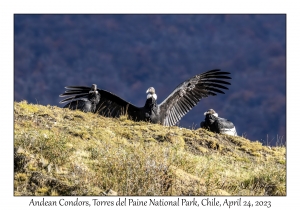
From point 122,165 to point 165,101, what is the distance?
1223 centimetres

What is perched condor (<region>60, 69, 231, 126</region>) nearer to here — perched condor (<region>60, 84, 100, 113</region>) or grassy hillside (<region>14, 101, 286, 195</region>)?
perched condor (<region>60, 84, 100, 113</region>)

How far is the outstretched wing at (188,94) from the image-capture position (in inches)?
1065

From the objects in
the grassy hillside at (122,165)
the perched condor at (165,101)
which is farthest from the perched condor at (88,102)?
the grassy hillside at (122,165)

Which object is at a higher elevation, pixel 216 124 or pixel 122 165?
pixel 216 124

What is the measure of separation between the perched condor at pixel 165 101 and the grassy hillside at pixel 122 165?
12.9ft

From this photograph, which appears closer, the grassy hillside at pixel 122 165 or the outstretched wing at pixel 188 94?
the grassy hillside at pixel 122 165

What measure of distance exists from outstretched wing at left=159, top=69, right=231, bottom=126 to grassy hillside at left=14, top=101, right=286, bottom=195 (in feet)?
16.7

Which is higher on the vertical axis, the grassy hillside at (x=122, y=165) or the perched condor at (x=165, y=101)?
the perched condor at (x=165, y=101)

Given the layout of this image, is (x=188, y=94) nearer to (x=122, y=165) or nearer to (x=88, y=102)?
(x=88, y=102)

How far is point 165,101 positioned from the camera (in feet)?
88.1

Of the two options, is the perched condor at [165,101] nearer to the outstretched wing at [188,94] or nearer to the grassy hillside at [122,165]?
the outstretched wing at [188,94]

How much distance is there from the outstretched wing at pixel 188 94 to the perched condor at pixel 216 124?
5.97ft

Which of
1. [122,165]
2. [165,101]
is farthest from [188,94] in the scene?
[122,165]
